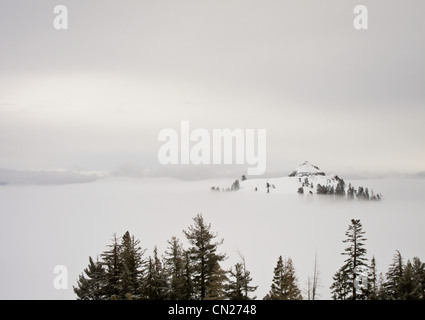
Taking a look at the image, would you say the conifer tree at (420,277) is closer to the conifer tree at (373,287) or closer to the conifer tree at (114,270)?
the conifer tree at (373,287)

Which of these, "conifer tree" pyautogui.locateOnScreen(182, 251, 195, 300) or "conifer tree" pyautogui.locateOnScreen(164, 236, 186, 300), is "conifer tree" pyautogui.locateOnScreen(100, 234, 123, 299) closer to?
"conifer tree" pyautogui.locateOnScreen(164, 236, 186, 300)

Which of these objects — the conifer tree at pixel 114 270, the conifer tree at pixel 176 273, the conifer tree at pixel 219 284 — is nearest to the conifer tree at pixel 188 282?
the conifer tree at pixel 176 273

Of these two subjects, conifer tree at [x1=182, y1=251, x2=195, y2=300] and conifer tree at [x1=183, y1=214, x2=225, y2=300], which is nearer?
conifer tree at [x1=183, y1=214, x2=225, y2=300]

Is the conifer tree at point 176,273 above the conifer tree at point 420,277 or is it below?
above

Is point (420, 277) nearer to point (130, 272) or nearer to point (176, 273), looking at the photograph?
point (176, 273)

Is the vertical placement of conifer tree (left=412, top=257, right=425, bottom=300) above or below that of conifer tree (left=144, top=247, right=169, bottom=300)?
below

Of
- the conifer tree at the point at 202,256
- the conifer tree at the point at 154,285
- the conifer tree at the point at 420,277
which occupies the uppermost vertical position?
the conifer tree at the point at 202,256

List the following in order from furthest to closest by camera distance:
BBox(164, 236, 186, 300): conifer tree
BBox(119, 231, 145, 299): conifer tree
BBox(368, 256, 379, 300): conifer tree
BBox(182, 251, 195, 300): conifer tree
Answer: BBox(368, 256, 379, 300): conifer tree < BBox(119, 231, 145, 299): conifer tree < BBox(182, 251, 195, 300): conifer tree < BBox(164, 236, 186, 300): conifer tree

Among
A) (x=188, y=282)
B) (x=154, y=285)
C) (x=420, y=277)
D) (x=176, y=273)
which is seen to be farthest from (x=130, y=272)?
(x=420, y=277)

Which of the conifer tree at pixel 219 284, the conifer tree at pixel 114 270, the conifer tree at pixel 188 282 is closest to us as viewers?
the conifer tree at pixel 219 284

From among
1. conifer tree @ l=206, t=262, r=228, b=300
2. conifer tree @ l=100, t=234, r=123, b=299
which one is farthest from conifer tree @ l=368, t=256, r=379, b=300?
conifer tree @ l=100, t=234, r=123, b=299

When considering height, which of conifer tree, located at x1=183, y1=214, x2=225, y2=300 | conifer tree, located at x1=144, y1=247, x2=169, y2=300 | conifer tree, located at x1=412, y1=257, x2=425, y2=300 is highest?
conifer tree, located at x1=183, y1=214, x2=225, y2=300
